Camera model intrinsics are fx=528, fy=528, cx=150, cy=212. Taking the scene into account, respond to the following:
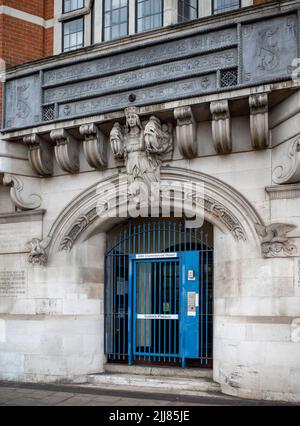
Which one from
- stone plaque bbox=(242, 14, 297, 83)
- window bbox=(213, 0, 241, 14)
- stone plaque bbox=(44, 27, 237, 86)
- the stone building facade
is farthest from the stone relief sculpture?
window bbox=(213, 0, 241, 14)

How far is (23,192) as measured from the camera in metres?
10.4

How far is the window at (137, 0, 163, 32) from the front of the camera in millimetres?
10688

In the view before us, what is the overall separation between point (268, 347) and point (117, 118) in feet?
15.1

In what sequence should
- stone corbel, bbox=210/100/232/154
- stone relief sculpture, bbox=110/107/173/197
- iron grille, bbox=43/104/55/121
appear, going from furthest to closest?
1. iron grille, bbox=43/104/55/121
2. stone relief sculpture, bbox=110/107/173/197
3. stone corbel, bbox=210/100/232/154

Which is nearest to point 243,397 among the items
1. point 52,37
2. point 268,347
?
point 268,347

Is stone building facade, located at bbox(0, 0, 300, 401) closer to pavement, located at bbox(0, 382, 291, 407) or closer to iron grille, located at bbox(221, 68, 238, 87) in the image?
iron grille, located at bbox(221, 68, 238, 87)

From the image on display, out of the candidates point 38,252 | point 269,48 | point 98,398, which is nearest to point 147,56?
point 269,48

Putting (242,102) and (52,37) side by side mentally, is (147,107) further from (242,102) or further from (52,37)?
(52,37)

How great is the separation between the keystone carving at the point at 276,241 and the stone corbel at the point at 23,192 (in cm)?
460

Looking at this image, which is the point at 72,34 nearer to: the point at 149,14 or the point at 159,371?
the point at 149,14

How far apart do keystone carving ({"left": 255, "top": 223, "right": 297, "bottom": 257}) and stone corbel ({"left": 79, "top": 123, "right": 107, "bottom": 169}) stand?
10.8ft

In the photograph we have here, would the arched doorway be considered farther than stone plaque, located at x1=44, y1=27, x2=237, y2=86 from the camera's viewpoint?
Yes

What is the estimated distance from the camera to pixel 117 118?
9.36 metres

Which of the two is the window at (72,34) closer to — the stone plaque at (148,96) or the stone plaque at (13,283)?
the stone plaque at (148,96)
